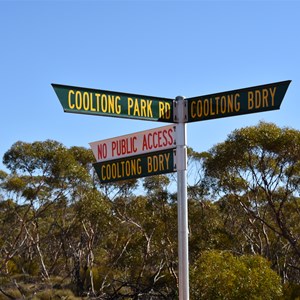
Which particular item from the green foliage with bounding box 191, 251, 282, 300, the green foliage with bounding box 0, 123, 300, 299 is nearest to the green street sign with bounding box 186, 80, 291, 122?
the green foliage with bounding box 191, 251, 282, 300

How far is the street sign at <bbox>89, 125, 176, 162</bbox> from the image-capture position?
688 centimetres

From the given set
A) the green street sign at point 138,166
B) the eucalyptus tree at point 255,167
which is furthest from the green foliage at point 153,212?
the green street sign at point 138,166

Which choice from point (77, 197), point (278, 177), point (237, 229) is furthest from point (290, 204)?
point (77, 197)

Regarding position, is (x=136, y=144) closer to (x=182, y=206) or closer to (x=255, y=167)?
(x=182, y=206)

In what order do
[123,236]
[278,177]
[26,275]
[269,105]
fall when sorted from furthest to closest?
[26,275] < [123,236] < [278,177] < [269,105]

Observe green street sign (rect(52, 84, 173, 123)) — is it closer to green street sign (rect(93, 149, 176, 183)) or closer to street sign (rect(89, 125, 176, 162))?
street sign (rect(89, 125, 176, 162))

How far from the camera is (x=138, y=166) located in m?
6.95

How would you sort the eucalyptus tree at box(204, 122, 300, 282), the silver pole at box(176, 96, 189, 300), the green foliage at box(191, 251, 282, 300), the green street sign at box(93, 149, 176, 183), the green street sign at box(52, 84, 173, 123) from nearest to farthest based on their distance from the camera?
the green street sign at box(52, 84, 173, 123) → the silver pole at box(176, 96, 189, 300) → the green street sign at box(93, 149, 176, 183) → the green foliage at box(191, 251, 282, 300) → the eucalyptus tree at box(204, 122, 300, 282)

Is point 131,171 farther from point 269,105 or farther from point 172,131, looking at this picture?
point 269,105

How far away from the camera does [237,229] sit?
3381cm

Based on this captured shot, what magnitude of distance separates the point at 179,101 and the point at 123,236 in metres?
28.1

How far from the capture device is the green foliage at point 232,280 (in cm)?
1731

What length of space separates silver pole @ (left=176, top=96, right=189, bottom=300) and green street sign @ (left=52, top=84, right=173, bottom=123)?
171mm

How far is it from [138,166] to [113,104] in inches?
26.3
